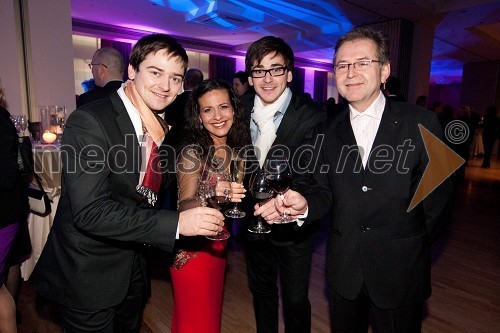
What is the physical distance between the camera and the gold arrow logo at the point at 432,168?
1518 mm

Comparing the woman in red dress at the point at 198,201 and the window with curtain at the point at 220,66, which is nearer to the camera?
the woman in red dress at the point at 198,201

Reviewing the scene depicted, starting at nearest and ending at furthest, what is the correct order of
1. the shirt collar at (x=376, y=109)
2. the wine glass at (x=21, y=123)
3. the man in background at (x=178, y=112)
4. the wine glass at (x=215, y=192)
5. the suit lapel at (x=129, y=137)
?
the suit lapel at (x=129, y=137) → the wine glass at (x=215, y=192) → the shirt collar at (x=376, y=109) → the man in background at (x=178, y=112) → the wine glass at (x=21, y=123)

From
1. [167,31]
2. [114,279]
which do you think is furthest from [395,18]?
[114,279]

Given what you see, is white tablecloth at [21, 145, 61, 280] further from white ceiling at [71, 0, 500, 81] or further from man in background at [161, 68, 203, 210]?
white ceiling at [71, 0, 500, 81]

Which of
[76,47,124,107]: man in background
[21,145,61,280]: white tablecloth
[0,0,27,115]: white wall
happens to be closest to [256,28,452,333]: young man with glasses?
[21,145,61,280]: white tablecloth

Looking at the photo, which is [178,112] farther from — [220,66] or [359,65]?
[220,66]

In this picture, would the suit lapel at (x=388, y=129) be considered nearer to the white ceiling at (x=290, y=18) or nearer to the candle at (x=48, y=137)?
the candle at (x=48, y=137)

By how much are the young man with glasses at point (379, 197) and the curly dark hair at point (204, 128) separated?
2.32 feet

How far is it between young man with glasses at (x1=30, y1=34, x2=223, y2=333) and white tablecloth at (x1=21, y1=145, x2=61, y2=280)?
1.78m

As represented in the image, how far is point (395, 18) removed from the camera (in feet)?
29.3

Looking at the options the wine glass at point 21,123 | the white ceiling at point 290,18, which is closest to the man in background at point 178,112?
the wine glass at point 21,123

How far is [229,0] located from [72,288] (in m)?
8.31

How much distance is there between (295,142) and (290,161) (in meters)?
0.13

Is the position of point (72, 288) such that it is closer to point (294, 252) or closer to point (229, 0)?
point (294, 252)
